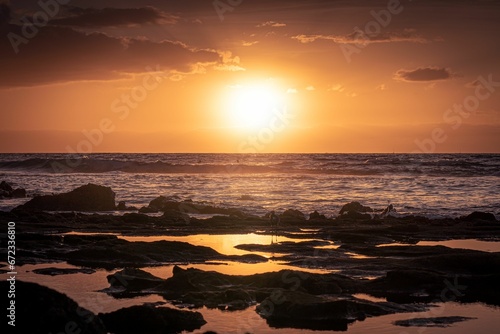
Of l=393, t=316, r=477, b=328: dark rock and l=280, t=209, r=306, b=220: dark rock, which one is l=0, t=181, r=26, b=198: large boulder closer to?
l=280, t=209, r=306, b=220: dark rock

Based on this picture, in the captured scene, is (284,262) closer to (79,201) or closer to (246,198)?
(79,201)

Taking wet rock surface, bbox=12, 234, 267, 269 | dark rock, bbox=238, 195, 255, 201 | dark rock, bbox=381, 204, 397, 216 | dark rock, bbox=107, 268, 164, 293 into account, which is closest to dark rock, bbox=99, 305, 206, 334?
dark rock, bbox=107, 268, 164, 293

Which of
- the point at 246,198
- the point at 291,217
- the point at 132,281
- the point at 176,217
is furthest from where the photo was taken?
the point at 246,198

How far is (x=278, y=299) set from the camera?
56.0 ft

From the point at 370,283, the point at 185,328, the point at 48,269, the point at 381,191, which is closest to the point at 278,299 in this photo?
the point at 185,328

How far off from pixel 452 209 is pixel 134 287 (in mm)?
37575

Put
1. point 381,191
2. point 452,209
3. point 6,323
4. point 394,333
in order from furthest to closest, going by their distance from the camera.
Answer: point 381,191, point 452,209, point 394,333, point 6,323

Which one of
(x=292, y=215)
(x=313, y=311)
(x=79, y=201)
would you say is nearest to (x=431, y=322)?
(x=313, y=311)

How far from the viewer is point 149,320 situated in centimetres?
1520

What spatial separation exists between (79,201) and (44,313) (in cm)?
3948

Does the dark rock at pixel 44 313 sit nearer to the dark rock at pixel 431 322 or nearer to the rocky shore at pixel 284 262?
the rocky shore at pixel 284 262

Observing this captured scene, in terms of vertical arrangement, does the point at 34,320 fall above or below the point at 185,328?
above

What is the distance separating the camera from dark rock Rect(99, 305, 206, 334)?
15.0 m

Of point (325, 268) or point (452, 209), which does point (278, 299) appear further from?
point (452, 209)
